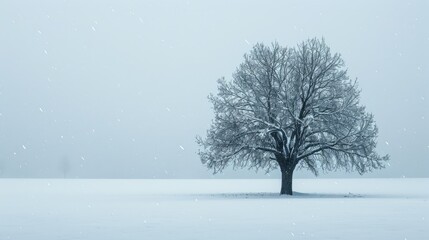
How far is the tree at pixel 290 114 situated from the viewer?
151ft

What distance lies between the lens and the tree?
45.9 meters

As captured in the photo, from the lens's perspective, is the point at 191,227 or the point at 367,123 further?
the point at 367,123

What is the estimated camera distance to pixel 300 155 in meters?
48.6

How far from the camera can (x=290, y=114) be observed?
4584 centimetres

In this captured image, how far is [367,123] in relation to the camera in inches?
1801

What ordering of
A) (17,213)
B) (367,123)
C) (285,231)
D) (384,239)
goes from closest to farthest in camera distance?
(384,239) < (285,231) < (17,213) < (367,123)

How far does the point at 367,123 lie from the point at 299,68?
5.97m

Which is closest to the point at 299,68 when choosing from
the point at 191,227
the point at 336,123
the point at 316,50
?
the point at 316,50

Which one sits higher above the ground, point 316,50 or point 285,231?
point 316,50

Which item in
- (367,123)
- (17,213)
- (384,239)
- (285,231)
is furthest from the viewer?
(367,123)

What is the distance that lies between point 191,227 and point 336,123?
2682 centimetres

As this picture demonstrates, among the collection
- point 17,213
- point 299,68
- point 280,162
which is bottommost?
point 17,213

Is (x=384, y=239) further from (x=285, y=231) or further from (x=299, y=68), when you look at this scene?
(x=299, y=68)

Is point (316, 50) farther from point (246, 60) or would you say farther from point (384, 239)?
point (384, 239)
